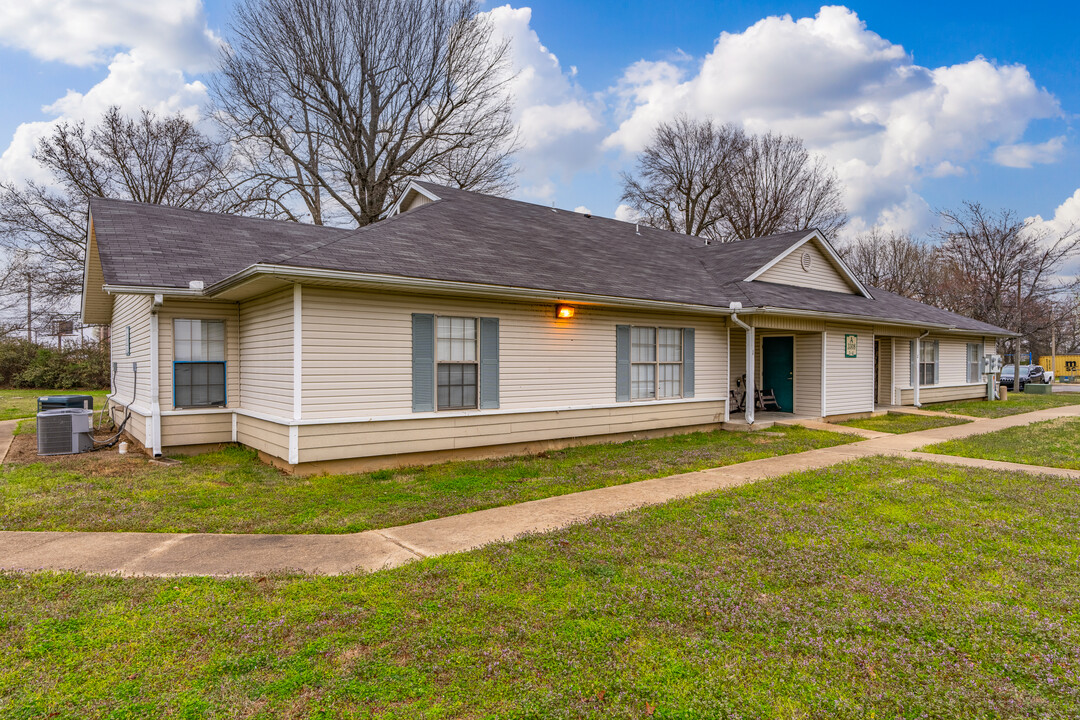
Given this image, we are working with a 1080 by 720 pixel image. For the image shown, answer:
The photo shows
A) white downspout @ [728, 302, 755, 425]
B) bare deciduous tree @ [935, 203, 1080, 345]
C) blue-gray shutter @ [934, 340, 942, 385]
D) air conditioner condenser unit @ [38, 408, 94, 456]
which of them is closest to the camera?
air conditioner condenser unit @ [38, 408, 94, 456]

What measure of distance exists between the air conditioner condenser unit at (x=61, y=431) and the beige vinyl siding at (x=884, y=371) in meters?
19.6

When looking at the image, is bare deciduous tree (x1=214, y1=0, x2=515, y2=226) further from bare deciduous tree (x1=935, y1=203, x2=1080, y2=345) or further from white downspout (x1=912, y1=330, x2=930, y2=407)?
bare deciduous tree (x1=935, y1=203, x2=1080, y2=345)

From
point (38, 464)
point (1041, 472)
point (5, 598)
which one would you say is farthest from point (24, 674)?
point (1041, 472)

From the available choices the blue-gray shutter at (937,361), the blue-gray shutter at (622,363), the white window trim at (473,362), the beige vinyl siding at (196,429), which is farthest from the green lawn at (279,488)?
the blue-gray shutter at (937,361)

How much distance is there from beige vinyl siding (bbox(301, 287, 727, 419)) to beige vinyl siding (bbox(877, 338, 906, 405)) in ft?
28.5

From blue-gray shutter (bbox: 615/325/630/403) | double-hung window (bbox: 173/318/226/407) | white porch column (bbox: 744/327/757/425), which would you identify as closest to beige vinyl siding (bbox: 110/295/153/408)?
double-hung window (bbox: 173/318/226/407)

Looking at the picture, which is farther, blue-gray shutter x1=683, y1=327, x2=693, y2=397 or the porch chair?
the porch chair

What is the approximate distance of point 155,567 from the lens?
4285 millimetres

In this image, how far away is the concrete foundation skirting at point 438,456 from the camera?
766 centimetres

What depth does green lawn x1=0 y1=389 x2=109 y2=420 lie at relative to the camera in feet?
50.8

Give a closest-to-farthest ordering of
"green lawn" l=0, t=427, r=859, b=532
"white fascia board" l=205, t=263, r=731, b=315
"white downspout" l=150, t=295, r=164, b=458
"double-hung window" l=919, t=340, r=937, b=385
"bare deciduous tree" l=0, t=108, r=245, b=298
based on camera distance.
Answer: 1. "green lawn" l=0, t=427, r=859, b=532
2. "white fascia board" l=205, t=263, r=731, b=315
3. "white downspout" l=150, t=295, r=164, b=458
4. "double-hung window" l=919, t=340, r=937, b=385
5. "bare deciduous tree" l=0, t=108, r=245, b=298

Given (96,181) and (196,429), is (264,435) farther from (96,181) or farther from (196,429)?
(96,181)

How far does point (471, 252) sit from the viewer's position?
32.0 feet

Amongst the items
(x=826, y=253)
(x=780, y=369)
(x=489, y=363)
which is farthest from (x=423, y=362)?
(x=826, y=253)
